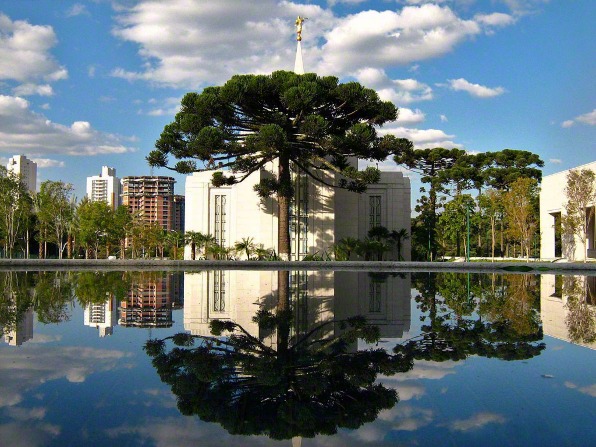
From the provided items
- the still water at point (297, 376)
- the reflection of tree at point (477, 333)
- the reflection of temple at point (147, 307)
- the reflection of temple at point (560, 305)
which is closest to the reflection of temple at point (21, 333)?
the still water at point (297, 376)

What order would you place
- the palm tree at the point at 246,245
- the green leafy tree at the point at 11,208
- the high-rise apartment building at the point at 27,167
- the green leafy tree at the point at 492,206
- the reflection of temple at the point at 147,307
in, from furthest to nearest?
the high-rise apartment building at the point at 27,167
the green leafy tree at the point at 492,206
the green leafy tree at the point at 11,208
the palm tree at the point at 246,245
the reflection of temple at the point at 147,307

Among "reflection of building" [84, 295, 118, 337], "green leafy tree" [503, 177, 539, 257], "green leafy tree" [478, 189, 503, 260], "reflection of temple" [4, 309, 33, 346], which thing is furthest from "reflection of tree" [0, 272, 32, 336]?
"green leafy tree" [478, 189, 503, 260]

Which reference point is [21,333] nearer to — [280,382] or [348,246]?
[280,382]

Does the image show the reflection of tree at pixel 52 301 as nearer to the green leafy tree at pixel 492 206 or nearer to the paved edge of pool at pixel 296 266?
the paved edge of pool at pixel 296 266

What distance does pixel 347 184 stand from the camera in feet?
88.2

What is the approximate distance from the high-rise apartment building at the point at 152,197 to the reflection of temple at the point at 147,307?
317 feet

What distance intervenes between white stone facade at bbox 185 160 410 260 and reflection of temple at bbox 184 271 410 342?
15534 millimetres

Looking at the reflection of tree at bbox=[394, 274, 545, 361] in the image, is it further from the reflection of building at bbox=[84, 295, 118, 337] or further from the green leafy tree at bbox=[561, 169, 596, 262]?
the green leafy tree at bbox=[561, 169, 596, 262]

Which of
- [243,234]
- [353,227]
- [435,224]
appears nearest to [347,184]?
[353,227]

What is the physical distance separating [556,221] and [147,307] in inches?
1213

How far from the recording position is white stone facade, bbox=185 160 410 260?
28.9 metres

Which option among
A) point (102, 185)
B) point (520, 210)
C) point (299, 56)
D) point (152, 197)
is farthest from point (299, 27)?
point (102, 185)

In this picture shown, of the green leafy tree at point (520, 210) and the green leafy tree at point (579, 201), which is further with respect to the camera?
the green leafy tree at point (520, 210)

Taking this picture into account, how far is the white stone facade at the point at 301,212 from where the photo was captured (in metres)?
28.9
